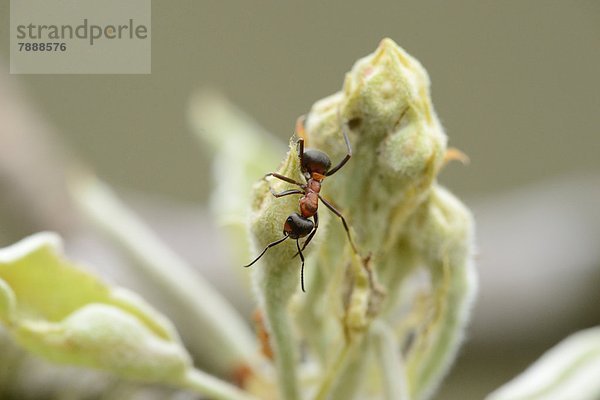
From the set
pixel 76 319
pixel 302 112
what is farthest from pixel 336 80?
pixel 76 319

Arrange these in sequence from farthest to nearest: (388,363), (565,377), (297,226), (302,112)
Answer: (302,112)
(565,377)
(388,363)
(297,226)

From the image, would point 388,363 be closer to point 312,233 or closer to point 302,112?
point 312,233

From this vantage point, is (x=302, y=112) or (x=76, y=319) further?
(x=302, y=112)

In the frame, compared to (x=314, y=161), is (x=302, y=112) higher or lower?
higher

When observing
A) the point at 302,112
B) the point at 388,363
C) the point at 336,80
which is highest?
the point at 302,112

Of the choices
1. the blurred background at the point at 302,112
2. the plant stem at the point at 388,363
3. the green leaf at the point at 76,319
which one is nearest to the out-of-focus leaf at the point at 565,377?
the plant stem at the point at 388,363

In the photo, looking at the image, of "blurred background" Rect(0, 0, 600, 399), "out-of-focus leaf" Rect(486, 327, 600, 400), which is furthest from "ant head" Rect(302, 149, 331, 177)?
"out-of-focus leaf" Rect(486, 327, 600, 400)

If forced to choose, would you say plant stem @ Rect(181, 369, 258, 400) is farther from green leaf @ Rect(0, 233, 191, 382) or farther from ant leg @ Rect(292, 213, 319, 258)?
ant leg @ Rect(292, 213, 319, 258)
